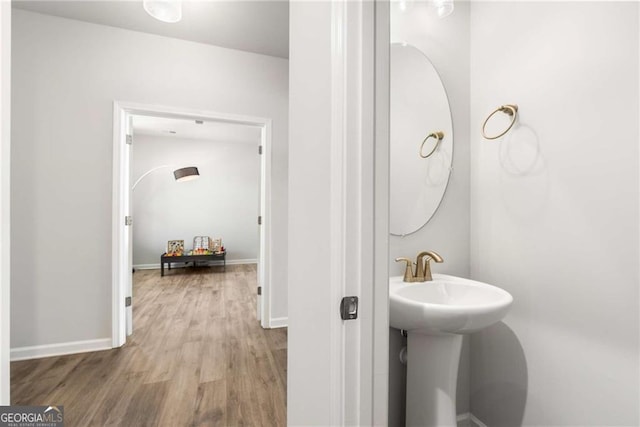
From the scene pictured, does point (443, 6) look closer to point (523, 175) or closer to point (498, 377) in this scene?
point (523, 175)

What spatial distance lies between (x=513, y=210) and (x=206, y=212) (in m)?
5.78

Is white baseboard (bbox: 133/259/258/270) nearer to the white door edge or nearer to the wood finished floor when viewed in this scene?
the wood finished floor

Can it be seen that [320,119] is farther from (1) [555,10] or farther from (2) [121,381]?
(2) [121,381]

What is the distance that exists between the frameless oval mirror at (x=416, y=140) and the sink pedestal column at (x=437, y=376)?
1.59 feet

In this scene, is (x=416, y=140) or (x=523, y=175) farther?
(x=416, y=140)

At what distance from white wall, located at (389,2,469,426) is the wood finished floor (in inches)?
37.9

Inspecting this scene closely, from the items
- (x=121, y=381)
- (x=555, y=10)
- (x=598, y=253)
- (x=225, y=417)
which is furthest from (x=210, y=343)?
(x=555, y=10)

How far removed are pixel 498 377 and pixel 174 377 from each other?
1938 millimetres

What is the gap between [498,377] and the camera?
1.47 meters

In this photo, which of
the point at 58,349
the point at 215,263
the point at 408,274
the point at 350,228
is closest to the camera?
the point at 350,228

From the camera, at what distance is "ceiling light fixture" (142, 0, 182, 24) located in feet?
6.11

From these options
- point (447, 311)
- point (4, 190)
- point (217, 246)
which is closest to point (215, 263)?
point (217, 246)

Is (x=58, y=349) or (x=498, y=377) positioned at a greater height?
(x=498, y=377)

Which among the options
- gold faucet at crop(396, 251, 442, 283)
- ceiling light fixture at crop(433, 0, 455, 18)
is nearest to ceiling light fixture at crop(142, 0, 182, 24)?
ceiling light fixture at crop(433, 0, 455, 18)
